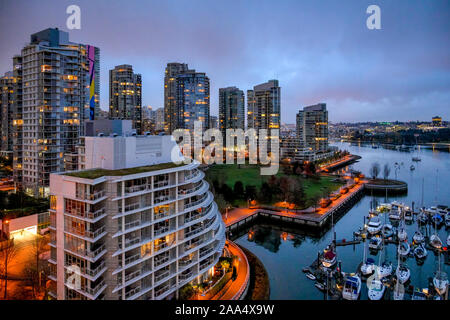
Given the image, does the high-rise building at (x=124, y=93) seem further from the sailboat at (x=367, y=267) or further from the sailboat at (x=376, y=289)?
the sailboat at (x=376, y=289)

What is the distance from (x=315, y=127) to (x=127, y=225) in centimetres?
5494

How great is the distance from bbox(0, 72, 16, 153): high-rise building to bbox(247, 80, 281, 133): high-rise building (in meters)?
40.3

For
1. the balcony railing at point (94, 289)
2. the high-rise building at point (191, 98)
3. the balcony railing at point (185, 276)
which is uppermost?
the high-rise building at point (191, 98)

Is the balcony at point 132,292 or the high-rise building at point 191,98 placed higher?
the high-rise building at point 191,98

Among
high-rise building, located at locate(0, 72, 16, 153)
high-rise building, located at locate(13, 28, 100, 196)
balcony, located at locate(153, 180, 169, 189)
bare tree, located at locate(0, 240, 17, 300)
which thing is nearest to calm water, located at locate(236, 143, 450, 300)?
balcony, located at locate(153, 180, 169, 189)

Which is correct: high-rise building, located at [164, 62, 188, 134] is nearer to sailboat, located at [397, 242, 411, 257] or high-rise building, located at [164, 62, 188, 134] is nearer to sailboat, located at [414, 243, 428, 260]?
sailboat, located at [397, 242, 411, 257]

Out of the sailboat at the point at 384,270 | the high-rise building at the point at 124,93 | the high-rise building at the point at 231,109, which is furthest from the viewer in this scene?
the high-rise building at the point at 231,109

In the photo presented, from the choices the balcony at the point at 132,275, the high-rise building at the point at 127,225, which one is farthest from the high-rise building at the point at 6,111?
the balcony at the point at 132,275

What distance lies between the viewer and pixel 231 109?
6400 centimetres

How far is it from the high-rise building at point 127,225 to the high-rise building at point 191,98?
1468 inches

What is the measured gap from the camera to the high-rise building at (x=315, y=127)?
186 ft

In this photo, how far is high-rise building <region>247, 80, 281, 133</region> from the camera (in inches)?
2258
